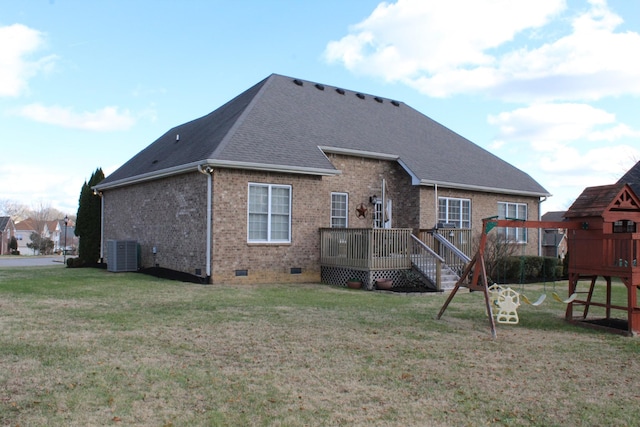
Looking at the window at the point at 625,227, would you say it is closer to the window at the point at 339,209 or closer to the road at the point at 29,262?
the window at the point at 339,209

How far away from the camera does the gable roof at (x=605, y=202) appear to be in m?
9.74

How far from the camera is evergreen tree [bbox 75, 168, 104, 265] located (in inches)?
937

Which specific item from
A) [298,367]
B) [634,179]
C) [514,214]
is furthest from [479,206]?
[298,367]

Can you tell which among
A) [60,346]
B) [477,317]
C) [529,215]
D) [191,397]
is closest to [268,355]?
[191,397]

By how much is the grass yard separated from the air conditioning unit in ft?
26.1

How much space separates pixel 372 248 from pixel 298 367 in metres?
8.80

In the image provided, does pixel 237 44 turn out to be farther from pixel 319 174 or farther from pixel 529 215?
pixel 529 215

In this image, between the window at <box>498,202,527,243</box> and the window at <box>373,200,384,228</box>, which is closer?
the window at <box>373,200,384,228</box>

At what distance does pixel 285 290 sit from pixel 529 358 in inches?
307

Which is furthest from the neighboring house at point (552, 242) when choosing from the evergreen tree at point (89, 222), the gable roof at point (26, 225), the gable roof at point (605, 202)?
the gable roof at point (26, 225)

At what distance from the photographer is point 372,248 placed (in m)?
15.0

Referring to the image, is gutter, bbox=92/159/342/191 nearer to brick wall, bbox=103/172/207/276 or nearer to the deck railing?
brick wall, bbox=103/172/207/276

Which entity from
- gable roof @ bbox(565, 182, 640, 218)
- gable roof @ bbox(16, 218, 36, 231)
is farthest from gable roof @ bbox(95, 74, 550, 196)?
gable roof @ bbox(16, 218, 36, 231)

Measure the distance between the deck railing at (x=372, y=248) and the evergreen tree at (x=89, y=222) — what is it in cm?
1298
